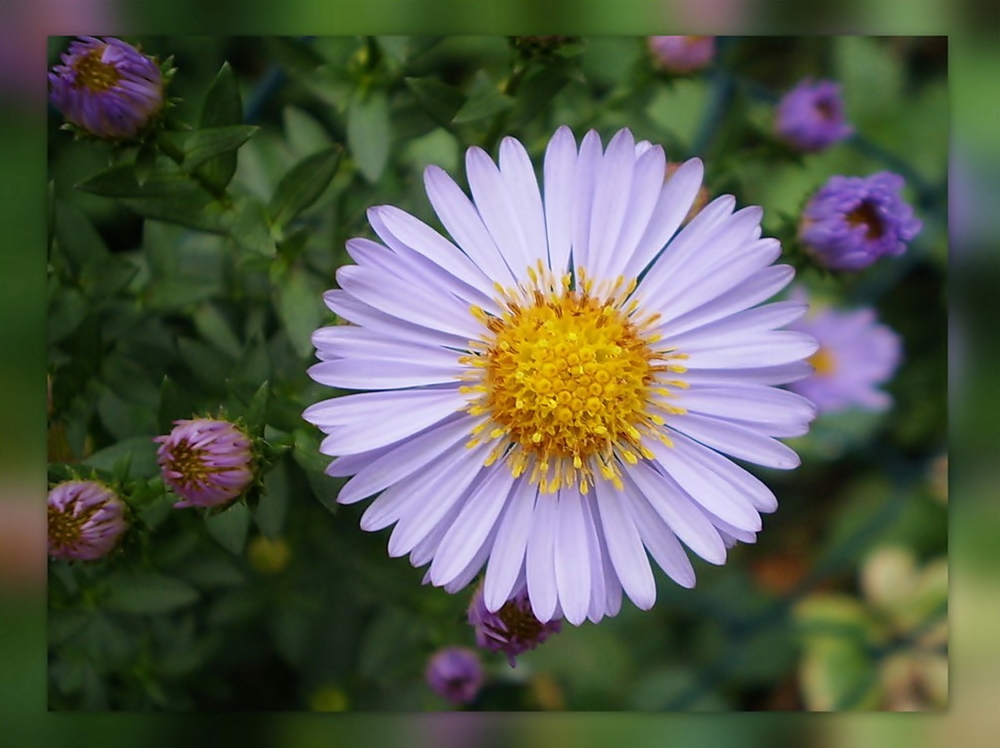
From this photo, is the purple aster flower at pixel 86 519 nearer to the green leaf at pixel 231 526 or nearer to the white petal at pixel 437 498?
the green leaf at pixel 231 526

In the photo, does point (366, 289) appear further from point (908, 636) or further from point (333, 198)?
point (908, 636)

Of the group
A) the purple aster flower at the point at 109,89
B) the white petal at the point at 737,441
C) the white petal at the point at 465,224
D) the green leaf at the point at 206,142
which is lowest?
the white petal at the point at 737,441

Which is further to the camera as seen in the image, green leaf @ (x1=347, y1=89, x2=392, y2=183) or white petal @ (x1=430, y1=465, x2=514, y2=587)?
green leaf @ (x1=347, y1=89, x2=392, y2=183)

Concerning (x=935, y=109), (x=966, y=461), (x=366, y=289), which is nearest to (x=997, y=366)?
(x=966, y=461)

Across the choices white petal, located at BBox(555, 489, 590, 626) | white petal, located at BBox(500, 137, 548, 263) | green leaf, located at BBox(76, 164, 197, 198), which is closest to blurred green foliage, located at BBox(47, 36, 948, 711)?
green leaf, located at BBox(76, 164, 197, 198)

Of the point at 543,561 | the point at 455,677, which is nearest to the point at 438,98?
the point at 543,561

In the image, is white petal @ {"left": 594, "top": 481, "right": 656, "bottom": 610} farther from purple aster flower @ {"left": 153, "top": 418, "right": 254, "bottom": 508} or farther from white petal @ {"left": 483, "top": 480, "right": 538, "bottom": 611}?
purple aster flower @ {"left": 153, "top": 418, "right": 254, "bottom": 508}

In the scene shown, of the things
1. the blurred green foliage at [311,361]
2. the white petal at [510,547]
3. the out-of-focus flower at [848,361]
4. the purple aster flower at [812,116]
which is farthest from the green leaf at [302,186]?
the out-of-focus flower at [848,361]
